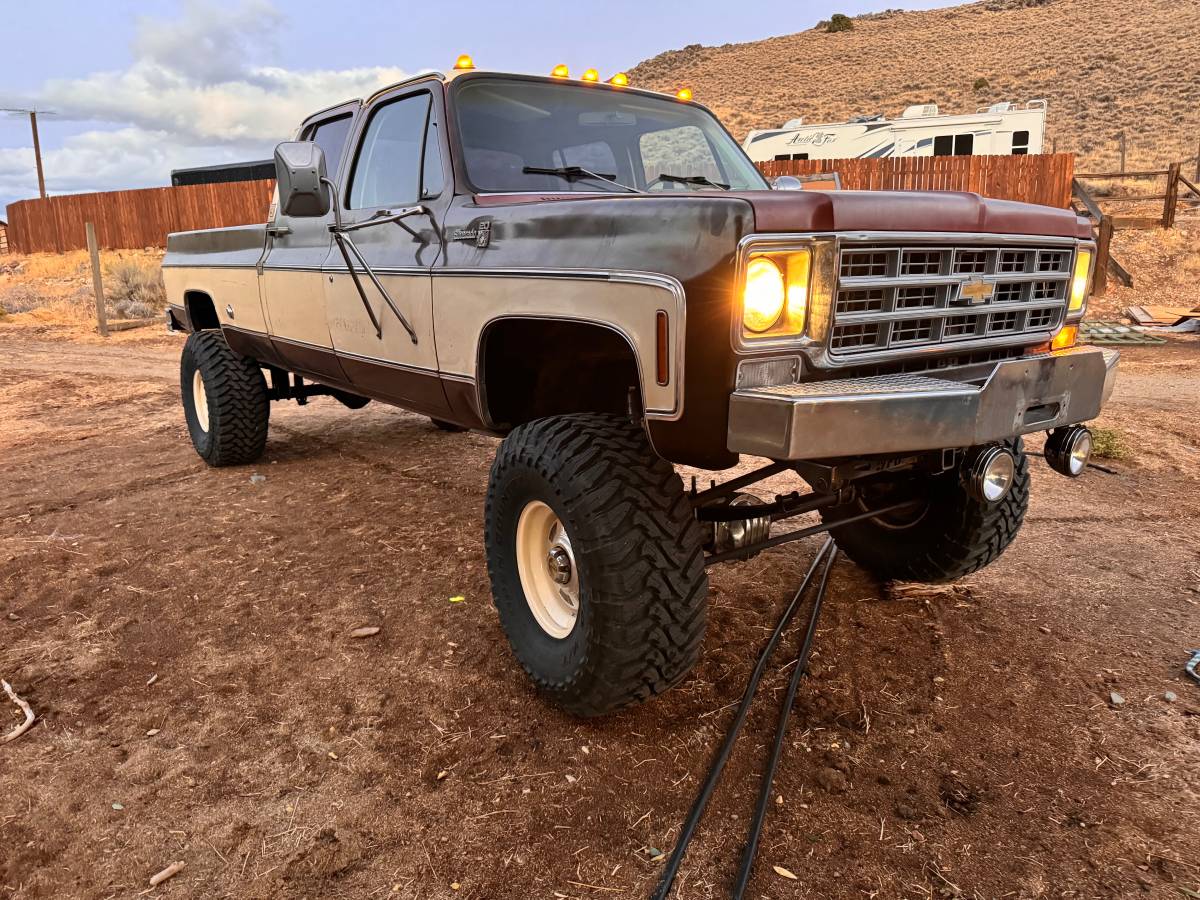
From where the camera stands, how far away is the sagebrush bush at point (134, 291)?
675 inches

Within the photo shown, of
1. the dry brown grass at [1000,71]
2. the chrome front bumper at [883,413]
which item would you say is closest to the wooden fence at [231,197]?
the chrome front bumper at [883,413]

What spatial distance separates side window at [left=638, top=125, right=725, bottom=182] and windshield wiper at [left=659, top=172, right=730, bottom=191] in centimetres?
3

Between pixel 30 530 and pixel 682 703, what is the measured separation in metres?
3.85

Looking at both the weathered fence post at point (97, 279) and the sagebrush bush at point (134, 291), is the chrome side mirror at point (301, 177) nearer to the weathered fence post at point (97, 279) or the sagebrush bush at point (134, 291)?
the weathered fence post at point (97, 279)

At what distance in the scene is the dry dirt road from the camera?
2.18 metres

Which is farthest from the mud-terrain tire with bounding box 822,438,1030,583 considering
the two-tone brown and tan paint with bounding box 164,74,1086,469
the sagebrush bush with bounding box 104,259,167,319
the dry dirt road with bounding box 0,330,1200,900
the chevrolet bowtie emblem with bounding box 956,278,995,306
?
the sagebrush bush with bounding box 104,259,167,319

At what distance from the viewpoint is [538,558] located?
3012 millimetres

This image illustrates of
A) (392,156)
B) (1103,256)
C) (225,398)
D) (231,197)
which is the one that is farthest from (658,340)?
(231,197)

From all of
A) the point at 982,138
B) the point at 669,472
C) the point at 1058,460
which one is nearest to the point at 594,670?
the point at 669,472

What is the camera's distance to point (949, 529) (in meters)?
3.50

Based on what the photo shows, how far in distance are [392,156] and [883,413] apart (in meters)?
2.63

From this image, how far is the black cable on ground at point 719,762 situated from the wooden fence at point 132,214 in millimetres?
21862

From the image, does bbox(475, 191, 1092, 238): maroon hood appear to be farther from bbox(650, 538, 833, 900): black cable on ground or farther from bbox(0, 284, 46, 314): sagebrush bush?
bbox(0, 284, 46, 314): sagebrush bush

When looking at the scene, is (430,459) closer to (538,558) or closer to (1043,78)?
(538,558)
